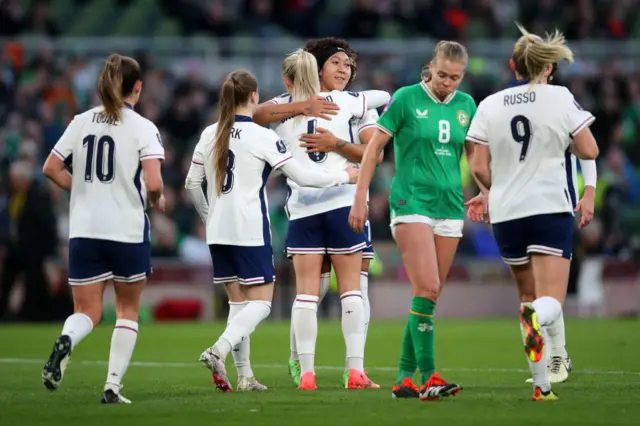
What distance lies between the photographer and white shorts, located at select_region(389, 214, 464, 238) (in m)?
8.48

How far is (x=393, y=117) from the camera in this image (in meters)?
8.55

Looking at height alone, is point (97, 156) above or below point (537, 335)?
above

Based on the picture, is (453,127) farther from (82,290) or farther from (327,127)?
(82,290)

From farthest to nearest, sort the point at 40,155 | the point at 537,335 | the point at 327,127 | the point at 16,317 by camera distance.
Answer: the point at 40,155
the point at 16,317
the point at 327,127
the point at 537,335

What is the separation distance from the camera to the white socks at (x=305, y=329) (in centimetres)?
943

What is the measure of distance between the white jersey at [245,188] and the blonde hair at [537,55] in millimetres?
1834

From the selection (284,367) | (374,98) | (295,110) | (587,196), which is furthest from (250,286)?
(284,367)

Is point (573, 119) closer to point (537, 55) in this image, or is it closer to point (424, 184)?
point (537, 55)

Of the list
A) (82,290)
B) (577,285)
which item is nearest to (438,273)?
(82,290)

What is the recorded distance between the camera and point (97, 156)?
331 inches

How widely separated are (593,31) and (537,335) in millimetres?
19485

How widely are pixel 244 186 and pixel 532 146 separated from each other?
7.01ft

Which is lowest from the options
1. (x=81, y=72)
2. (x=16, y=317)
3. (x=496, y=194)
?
(x=16, y=317)

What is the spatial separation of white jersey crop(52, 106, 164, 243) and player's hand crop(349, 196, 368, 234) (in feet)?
4.21
